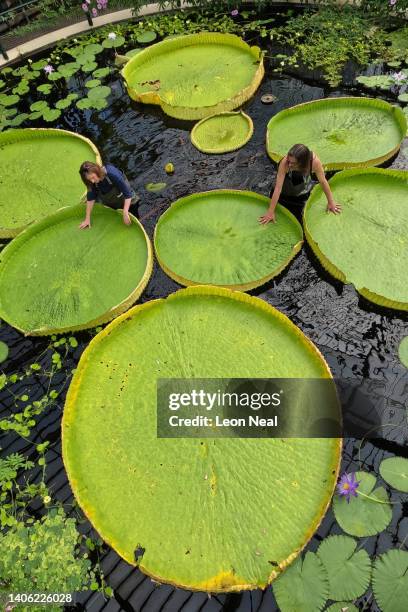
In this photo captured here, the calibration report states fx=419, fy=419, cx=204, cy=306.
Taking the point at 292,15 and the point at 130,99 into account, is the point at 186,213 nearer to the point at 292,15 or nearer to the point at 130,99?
the point at 130,99

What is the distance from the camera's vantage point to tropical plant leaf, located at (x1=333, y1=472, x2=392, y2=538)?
2.94 meters

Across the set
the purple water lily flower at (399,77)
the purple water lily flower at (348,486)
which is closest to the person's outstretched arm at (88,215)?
the purple water lily flower at (348,486)

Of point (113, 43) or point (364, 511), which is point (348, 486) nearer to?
point (364, 511)

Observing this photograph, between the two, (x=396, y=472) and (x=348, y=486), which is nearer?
(x=348, y=486)

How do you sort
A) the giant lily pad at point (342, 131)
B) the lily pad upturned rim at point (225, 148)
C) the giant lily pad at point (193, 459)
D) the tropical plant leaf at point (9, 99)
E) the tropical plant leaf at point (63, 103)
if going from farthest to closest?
the tropical plant leaf at point (9, 99) < the tropical plant leaf at point (63, 103) < the lily pad upturned rim at point (225, 148) < the giant lily pad at point (342, 131) < the giant lily pad at point (193, 459)

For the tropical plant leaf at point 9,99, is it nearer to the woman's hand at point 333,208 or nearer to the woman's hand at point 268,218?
the woman's hand at point 268,218

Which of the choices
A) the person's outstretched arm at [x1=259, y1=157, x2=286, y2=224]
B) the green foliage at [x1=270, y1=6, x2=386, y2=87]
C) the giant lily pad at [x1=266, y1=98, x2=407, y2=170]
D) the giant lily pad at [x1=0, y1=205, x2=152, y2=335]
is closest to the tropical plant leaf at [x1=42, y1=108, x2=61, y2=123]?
the giant lily pad at [x1=0, y1=205, x2=152, y2=335]

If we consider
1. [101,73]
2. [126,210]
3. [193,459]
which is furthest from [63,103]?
[193,459]

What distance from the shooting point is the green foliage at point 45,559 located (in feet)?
10.0

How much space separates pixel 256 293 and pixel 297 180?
53.9 inches

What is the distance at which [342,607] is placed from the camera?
2705mm

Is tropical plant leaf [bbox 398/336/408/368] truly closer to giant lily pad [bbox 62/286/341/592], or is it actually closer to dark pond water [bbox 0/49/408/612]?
dark pond water [bbox 0/49/408/612]

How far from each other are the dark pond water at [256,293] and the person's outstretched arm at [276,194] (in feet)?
1.73

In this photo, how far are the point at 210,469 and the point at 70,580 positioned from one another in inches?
51.0
